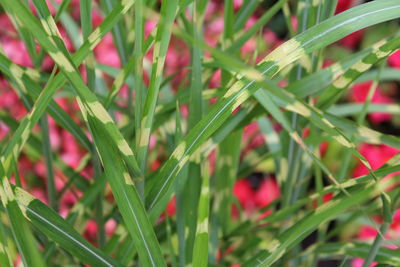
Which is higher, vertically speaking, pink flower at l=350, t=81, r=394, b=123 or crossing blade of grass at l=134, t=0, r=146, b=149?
crossing blade of grass at l=134, t=0, r=146, b=149

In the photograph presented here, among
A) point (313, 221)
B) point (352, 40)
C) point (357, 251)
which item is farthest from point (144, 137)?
point (352, 40)

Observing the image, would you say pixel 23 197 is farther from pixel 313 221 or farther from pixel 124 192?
pixel 313 221

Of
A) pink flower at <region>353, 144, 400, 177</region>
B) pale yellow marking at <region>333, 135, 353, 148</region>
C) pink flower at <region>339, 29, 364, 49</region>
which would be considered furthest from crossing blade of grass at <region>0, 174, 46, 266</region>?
pink flower at <region>339, 29, 364, 49</region>

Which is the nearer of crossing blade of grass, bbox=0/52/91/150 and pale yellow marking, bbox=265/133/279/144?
crossing blade of grass, bbox=0/52/91/150

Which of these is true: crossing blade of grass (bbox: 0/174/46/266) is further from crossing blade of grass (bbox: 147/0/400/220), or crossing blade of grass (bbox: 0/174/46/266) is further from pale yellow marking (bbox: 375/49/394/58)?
pale yellow marking (bbox: 375/49/394/58)

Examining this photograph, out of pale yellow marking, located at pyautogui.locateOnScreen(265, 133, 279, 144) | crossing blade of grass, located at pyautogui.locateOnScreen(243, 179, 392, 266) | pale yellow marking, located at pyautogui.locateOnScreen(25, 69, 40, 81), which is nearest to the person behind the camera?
crossing blade of grass, located at pyautogui.locateOnScreen(243, 179, 392, 266)

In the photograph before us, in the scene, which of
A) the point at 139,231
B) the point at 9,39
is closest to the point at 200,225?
the point at 139,231

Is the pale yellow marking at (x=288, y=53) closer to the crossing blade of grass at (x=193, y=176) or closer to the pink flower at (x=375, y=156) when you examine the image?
the crossing blade of grass at (x=193, y=176)

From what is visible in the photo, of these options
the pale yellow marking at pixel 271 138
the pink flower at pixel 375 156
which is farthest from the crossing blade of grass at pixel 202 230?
the pink flower at pixel 375 156
